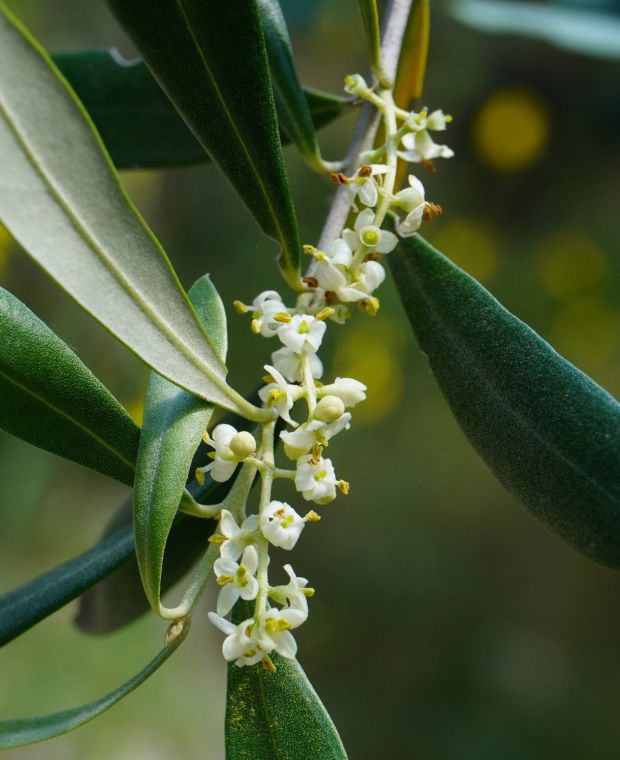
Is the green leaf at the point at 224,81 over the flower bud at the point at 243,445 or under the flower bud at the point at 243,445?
over

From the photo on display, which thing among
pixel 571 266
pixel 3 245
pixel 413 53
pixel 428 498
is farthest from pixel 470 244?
pixel 413 53

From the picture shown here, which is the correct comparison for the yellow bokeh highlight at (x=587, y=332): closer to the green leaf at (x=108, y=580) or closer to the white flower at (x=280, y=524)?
the green leaf at (x=108, y=580)

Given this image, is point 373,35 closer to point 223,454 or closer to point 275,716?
point 223,454

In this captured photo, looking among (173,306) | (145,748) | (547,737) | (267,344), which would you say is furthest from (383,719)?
(173,306)

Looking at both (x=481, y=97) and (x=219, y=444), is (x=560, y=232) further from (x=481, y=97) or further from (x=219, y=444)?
(x=219, y=444)

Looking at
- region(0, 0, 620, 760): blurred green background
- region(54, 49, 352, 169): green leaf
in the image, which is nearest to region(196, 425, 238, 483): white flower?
region(54, 49, 352, 169): green leaf

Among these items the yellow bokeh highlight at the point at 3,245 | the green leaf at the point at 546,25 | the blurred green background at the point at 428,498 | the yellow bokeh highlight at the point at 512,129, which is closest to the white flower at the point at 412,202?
the green leaf at the point at 546,25

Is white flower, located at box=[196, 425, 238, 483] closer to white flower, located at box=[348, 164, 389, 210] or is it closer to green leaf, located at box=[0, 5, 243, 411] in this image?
green leaf, located at box=[0, 5, 243, 411]
